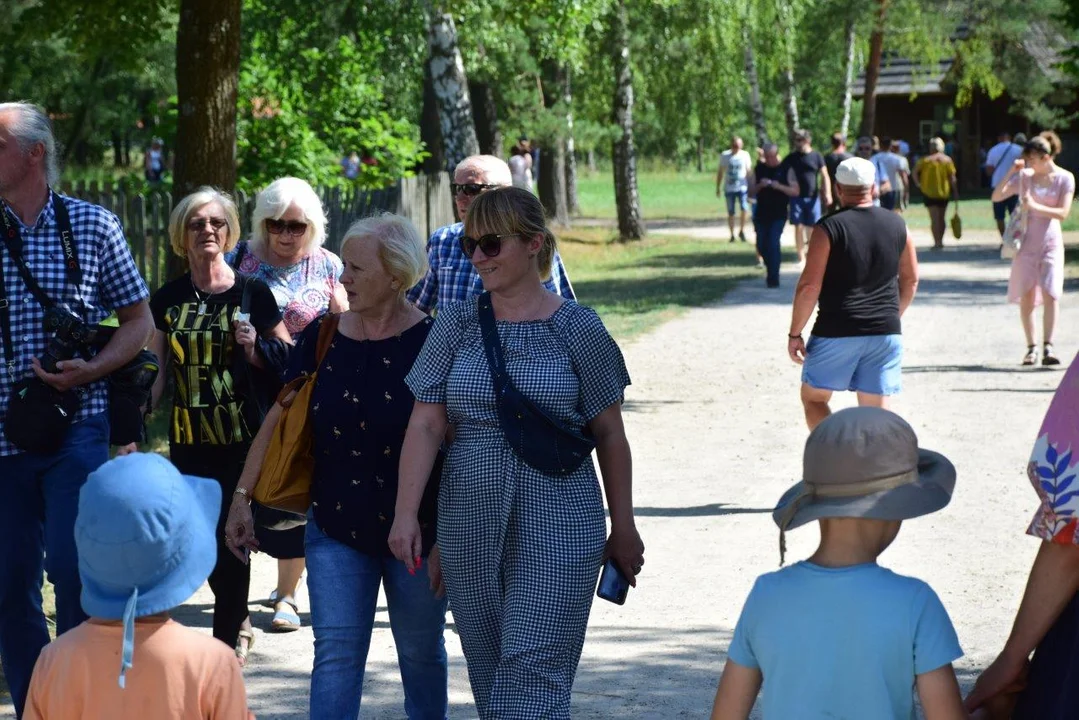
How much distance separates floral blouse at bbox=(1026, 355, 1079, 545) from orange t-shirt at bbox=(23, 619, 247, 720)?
162 centimetres

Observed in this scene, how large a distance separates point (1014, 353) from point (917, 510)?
11.8m

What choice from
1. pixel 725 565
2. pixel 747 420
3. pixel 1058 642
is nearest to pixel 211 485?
pixel 1058 642

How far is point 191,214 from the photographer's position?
18.5 ft

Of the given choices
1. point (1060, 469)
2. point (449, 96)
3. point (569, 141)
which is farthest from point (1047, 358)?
point (569, 141)

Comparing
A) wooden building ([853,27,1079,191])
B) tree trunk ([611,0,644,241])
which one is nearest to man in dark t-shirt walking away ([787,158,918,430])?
tree trunk ([611,0,644,241])

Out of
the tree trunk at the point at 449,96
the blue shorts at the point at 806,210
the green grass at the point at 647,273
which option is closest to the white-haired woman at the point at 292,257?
the green grass at the point at 647,273

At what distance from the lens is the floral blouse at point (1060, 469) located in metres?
2.90

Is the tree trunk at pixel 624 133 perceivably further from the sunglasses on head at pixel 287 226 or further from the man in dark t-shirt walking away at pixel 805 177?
the sunglasses on head at pixel 287 226

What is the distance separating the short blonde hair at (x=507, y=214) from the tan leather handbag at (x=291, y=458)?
0.73 meters

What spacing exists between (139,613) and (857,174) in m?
5.74

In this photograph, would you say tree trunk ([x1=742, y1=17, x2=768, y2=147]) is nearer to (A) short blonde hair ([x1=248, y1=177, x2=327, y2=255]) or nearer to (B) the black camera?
(A) short blonde hair ([x1=248, y1=177, x2=327, y2=255])

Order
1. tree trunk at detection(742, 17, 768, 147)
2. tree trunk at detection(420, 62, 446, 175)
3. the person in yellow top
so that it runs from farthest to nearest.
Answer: tree trunk at detection(742, 17, 768, 147)
tree trunk at detection(420, 62, 446, 175)
the person in yellow top

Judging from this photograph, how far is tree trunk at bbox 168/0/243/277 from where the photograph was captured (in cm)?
1089

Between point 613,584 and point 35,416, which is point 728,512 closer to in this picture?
point 613,584
